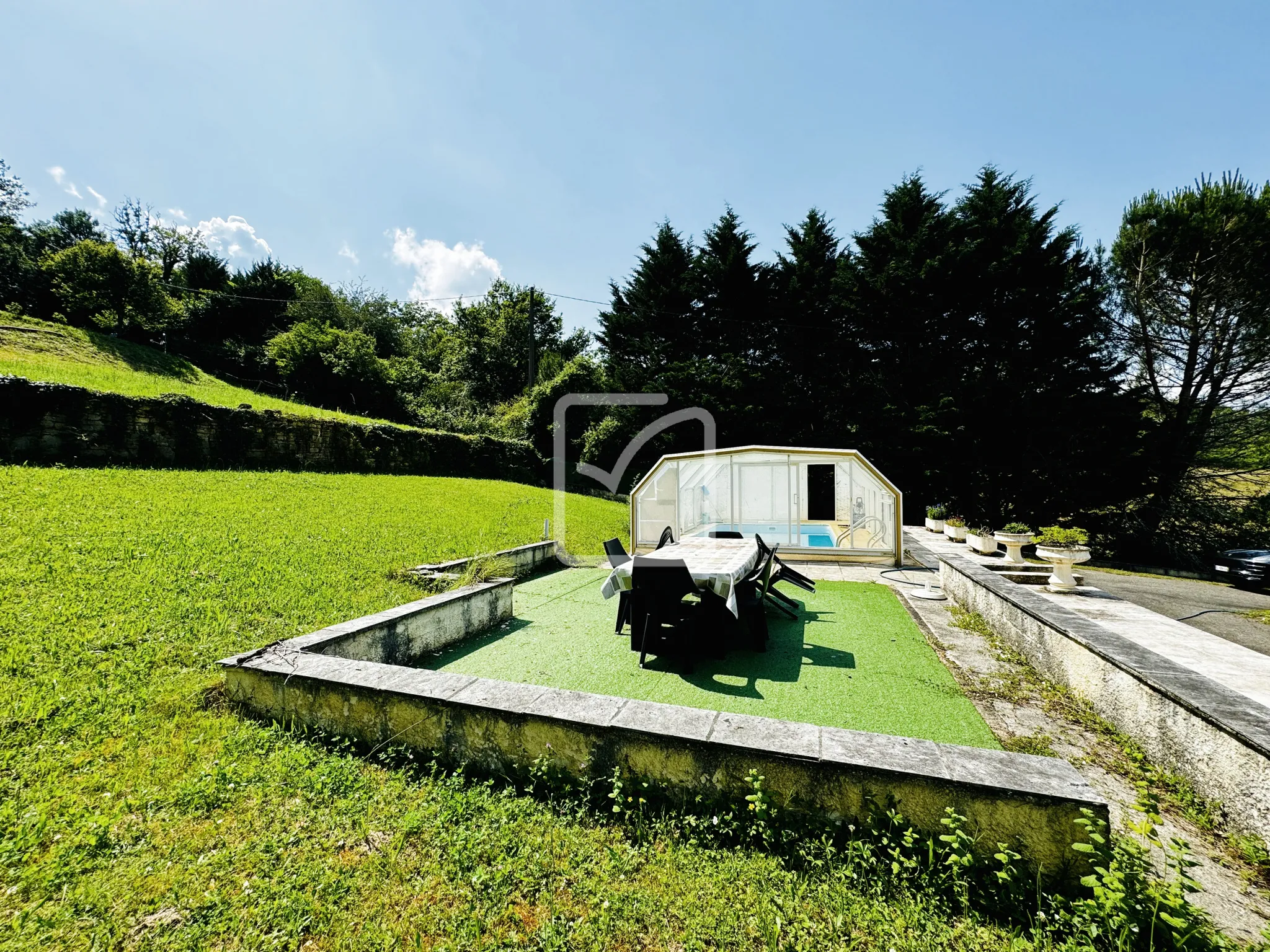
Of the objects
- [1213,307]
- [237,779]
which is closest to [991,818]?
[237,779]

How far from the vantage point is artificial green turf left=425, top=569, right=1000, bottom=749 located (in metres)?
3.35

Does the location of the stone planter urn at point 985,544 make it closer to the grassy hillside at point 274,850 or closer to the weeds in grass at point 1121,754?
the weeds in grass at point 1121,754

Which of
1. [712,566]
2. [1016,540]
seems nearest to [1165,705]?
[712,566]

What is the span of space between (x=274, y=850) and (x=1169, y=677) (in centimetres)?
458

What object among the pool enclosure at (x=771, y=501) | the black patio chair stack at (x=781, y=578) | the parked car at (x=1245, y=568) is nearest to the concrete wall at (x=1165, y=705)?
the black patio chair stack at (x=781, y=578)

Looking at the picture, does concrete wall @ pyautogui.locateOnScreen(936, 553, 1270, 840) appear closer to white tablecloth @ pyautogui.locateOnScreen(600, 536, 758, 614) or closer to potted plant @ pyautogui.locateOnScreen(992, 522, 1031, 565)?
white tablecloth @ pyautogui.locateOnScreen(600, 536, 758, 614)

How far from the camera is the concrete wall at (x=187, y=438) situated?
8.85 meters

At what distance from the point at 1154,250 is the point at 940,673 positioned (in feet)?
67.3

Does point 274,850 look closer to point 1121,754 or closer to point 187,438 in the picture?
point 1121,754

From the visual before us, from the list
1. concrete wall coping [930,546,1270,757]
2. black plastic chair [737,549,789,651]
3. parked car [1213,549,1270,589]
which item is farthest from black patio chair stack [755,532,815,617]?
parked car [1213,549,1270,589]

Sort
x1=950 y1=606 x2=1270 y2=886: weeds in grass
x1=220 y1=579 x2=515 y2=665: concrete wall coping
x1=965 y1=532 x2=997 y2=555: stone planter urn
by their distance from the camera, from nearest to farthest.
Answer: x1=950 y1=606 x2=1270 y2=886: weeds in grass
x1=220 y1=579 x2=515 y2=665: concrete wall coping
x1=965 y1=532 x2=997 y2=555: stone planter urn

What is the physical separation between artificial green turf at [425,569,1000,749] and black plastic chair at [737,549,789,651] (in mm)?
169

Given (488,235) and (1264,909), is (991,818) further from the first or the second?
(488,235)

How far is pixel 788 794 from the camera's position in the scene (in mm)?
2115
